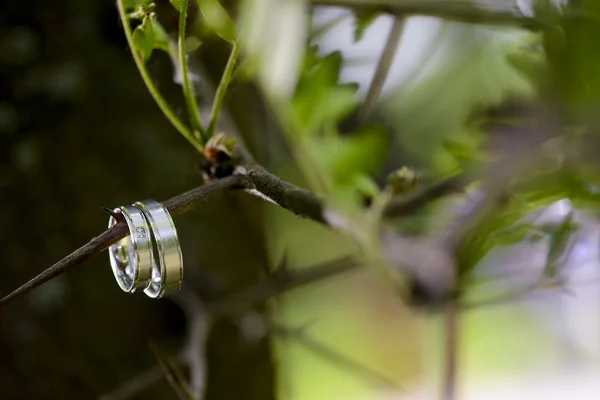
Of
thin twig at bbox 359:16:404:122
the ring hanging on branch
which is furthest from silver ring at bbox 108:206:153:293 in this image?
thin twig at bbox 359:16:404:122

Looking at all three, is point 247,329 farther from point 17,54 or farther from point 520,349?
point 520,349

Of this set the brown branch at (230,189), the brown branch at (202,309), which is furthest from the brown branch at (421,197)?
the brown branch at (202,309)

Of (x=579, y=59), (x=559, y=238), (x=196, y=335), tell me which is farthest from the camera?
(x=196, y=335)

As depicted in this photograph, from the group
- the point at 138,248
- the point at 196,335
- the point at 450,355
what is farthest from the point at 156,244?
the point at 196,335

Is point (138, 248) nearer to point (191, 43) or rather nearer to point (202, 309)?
point (191, 43)

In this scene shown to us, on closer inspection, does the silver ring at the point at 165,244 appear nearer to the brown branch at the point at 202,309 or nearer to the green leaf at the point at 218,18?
the green leaf at the point at 218,18

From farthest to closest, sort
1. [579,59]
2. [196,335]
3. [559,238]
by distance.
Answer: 1. [196,335]
2. [559,238]
3. [579,59]

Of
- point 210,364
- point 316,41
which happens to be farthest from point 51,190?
point 316,41
